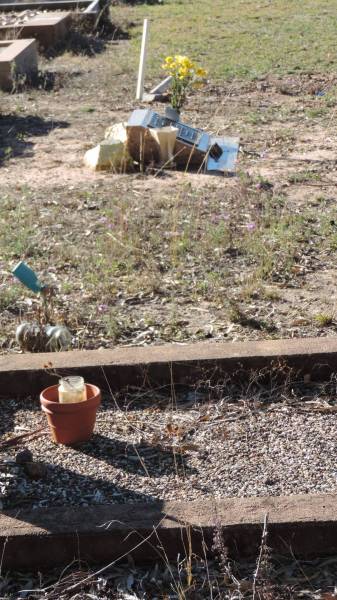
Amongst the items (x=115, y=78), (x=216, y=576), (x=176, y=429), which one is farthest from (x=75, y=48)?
(x=216, y=576)

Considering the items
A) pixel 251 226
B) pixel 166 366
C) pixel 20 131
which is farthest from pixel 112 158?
pixel 166 366

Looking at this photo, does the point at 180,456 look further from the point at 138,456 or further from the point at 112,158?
the point at 112,158

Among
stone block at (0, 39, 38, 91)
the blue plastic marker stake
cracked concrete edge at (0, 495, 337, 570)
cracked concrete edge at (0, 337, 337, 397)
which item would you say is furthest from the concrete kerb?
stone block at (0, 39, 38, 91)

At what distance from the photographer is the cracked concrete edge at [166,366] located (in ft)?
13.6

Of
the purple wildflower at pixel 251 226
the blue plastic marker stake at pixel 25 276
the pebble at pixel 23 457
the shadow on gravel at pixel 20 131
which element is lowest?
the shadow on gravel at pixel 20 131

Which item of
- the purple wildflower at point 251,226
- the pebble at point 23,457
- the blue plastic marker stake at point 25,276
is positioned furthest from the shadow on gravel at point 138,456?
the purple wildflower at point 251,226

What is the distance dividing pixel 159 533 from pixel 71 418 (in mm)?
780

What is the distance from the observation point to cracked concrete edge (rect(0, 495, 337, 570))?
3.07 meters

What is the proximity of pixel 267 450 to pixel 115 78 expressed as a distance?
10392 millimetres

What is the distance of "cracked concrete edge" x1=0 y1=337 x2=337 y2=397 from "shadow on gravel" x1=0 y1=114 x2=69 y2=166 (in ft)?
16.8

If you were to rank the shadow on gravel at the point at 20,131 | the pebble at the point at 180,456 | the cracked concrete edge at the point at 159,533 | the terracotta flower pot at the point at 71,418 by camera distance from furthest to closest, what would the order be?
the shadow on gravel at the point at 20,131
the terracotta flower pot at the point at 71,418
the pebble at the point at 180,456
the cracked concrete edge at the point at 159,533

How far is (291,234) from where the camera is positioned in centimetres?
644

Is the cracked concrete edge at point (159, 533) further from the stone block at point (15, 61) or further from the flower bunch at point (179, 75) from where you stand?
the stone block at point (15, 61)

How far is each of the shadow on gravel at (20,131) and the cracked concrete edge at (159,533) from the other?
6.31 m
